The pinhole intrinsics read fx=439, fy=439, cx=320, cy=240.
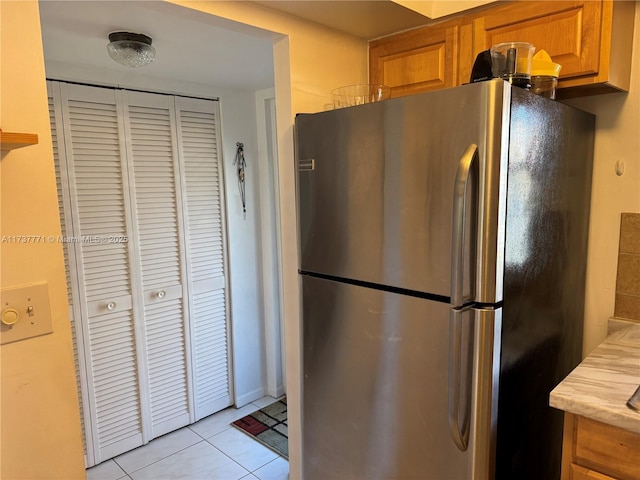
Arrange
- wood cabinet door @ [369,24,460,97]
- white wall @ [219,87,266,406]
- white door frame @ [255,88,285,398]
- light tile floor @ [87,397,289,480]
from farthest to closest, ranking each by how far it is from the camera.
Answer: white door frame @ [255,88,285,398] → white wall @ [219,87,266,406] → light tile floor @ [87,397,289,480] → wood cabinet door @ [369,24,460,97]

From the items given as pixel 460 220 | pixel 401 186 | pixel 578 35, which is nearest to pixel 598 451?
pixel 460 220

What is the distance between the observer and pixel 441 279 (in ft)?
3.80

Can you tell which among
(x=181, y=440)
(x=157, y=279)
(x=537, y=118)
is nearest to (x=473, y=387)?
(x=537, y=118)

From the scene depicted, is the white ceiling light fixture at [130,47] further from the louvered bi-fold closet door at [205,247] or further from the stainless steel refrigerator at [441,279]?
the stainless steel refrigerator at [441,279]

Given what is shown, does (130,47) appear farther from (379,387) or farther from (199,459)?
(199,459)

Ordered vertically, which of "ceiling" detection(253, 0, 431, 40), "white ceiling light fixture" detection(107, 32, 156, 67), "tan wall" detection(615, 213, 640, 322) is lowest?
"tan wall" detection(615, 213, 640, 322)

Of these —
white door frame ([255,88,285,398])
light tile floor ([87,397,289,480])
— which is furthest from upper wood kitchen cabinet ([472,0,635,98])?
light tile floor ([87,397,289,480])

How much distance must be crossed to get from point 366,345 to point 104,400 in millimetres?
1815

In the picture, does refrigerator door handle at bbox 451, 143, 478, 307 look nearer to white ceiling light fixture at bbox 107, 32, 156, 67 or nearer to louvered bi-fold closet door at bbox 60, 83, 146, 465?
white ceiling light fixture at bbox 107, 32, 156, 67

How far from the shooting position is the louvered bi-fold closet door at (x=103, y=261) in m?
2.27

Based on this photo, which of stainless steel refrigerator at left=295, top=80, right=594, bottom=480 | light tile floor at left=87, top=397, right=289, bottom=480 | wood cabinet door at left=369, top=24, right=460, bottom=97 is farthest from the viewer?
light tile floor at left=87, top=397, right=289, bottom=480

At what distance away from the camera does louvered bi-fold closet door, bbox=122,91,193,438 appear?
2.47 m

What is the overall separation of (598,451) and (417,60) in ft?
4.60

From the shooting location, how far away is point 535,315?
130cm
